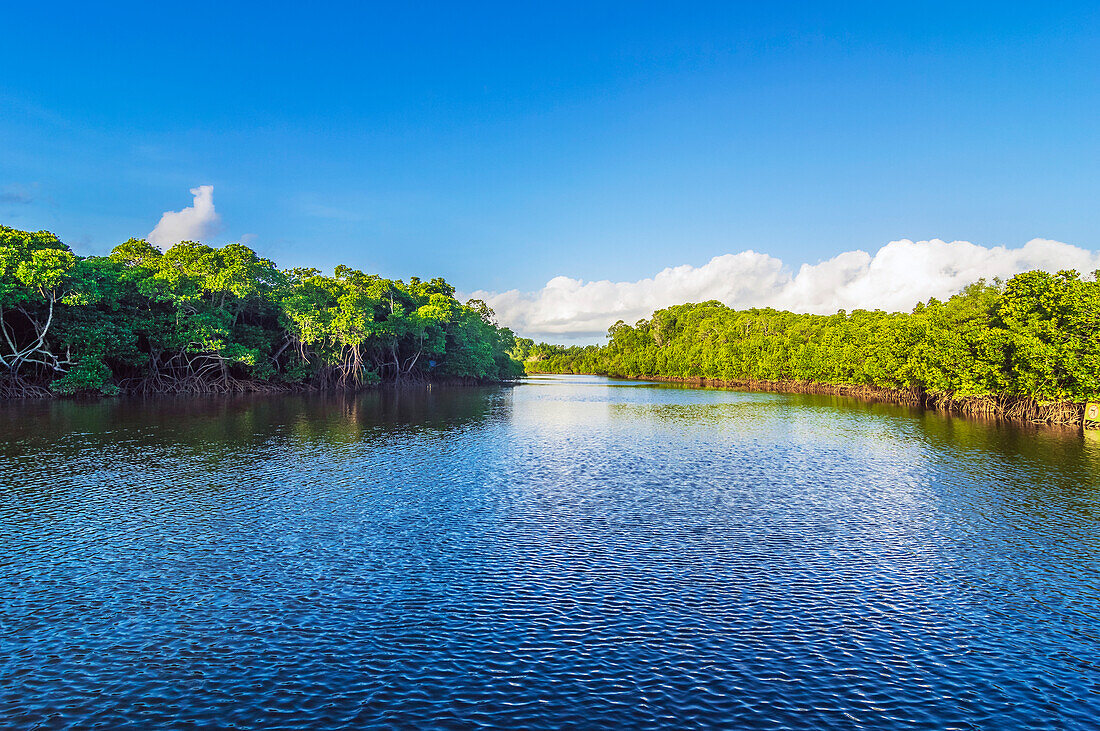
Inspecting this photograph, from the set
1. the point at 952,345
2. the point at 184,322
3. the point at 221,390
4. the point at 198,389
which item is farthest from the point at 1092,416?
the point at 221,390

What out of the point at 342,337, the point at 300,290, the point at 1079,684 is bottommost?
the point at 1079,684

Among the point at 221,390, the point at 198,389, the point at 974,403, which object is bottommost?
the point at 974,403

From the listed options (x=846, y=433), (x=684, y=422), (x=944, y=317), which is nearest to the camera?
(x=846, y=433)

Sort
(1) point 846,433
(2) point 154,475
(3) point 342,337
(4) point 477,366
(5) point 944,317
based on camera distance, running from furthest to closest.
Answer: (4) point 477,366
(3) point 342,337
(5) point 944,317
(1) point 846,433
(2) point 154,475

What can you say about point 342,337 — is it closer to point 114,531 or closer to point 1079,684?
point 114,531

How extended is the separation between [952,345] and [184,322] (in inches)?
2711

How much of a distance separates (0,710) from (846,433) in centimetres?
4030

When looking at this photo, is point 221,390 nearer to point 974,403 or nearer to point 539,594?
point 539,594

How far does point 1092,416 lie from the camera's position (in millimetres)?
38031

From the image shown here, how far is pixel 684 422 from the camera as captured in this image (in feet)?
147

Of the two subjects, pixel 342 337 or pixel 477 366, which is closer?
pixel 342 337

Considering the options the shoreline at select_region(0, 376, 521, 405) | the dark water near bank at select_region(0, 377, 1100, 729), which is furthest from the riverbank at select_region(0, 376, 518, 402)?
the dark water near bank at select_region(0, 377, 1100, 729)

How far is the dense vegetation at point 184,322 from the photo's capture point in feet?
152

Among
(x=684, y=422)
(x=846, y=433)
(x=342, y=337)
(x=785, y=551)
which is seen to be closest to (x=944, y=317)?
(x=846, y=433)
